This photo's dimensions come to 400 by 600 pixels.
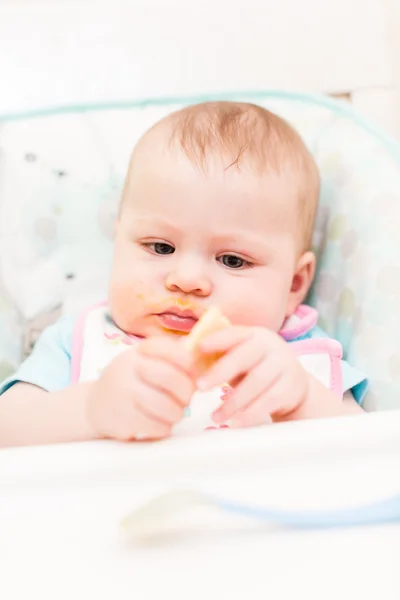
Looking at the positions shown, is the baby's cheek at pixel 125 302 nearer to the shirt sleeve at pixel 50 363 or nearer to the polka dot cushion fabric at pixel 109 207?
the shirt sleeve at pixel 50 363

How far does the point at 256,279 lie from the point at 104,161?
0.39 meters

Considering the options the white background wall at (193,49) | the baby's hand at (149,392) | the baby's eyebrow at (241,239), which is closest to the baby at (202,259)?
the baby's eyebrow at (241,239)

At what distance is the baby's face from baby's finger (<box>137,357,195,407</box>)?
0.73ft

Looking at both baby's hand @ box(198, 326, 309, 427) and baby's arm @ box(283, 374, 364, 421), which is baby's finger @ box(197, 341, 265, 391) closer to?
baby's hand @ box(198, 326, 309, 427)

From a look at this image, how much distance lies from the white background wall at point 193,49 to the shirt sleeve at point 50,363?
496mm

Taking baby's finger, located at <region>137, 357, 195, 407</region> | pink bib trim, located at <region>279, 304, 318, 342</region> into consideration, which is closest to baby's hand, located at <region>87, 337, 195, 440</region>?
baby's finger, located at <region>137, 357, 195, 407</region>

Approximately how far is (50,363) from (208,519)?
0.42 metres

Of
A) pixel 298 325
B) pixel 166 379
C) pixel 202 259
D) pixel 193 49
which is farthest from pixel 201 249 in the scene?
pixel 193 49

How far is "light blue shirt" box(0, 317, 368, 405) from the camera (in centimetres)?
75

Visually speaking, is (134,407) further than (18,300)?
No

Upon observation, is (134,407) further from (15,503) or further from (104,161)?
(104,161)

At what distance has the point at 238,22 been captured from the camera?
1.22 metres

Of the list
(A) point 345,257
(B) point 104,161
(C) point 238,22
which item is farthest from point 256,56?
(A) point 345,257

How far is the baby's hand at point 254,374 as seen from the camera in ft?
1.70
